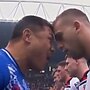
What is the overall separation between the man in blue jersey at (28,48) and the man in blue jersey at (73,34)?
5 centimetres

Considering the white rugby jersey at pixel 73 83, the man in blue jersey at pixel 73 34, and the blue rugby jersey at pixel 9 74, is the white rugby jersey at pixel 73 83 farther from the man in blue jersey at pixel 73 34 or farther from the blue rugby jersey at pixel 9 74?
the blue rugby jersey at pixel 9 74

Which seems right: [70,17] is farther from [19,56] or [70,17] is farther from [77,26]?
[19,56]

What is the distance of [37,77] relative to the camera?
1041cm

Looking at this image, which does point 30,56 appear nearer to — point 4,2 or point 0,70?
point 0,70

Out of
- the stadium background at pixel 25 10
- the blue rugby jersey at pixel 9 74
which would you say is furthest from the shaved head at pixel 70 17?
the stadium background at pixel 25 10

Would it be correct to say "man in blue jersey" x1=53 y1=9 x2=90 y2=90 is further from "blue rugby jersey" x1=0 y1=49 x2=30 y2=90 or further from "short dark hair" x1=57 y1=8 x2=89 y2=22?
"blue rugby jersey" x1=0 y1=49 x2=30 y2=90

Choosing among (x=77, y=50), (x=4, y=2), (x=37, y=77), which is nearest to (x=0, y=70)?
(x=77, y=50)

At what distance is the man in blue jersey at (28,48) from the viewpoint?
1.45 metres

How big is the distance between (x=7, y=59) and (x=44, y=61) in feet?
0.68

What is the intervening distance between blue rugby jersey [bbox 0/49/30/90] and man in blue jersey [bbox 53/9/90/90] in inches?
10.1

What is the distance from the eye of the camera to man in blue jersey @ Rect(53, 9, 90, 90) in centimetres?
154

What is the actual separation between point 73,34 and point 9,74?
0.38 meters

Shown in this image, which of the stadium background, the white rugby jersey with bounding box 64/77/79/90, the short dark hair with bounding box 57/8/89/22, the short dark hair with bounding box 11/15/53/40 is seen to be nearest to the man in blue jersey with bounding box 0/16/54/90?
the short dark hair with bounding box 11/15/53/40

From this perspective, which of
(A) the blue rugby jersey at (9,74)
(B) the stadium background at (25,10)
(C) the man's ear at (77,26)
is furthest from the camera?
(B) the stadium background at (25,10)
